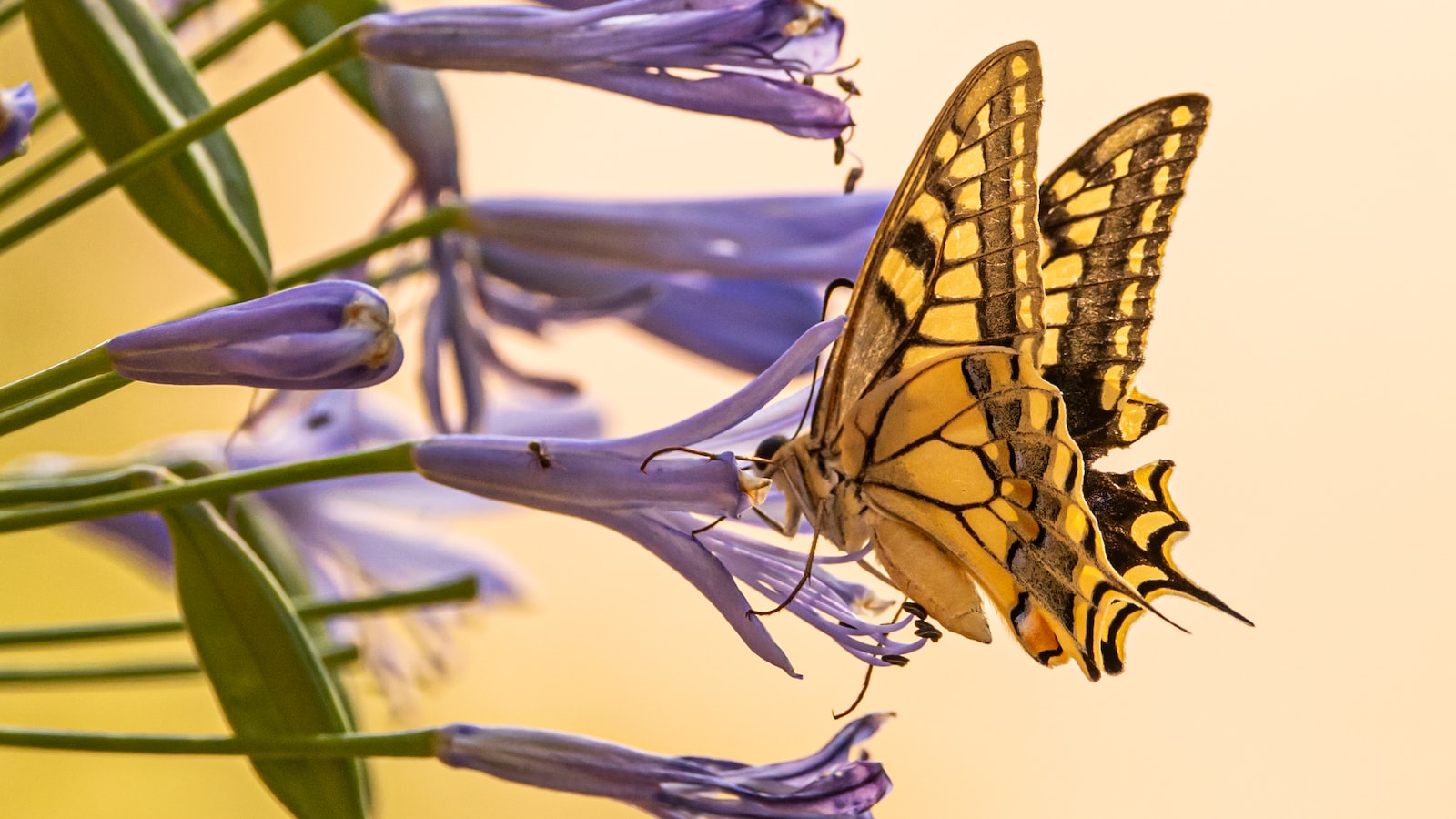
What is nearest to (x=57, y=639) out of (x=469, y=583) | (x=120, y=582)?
(x=469, y=583)

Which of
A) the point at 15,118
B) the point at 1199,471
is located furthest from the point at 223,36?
the point at 1199,471

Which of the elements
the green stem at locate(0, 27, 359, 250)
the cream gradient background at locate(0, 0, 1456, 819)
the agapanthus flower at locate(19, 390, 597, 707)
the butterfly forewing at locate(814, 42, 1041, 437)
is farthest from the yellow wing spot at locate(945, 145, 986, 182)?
the cream gradient background at locate(0, 0, 1456, 819)

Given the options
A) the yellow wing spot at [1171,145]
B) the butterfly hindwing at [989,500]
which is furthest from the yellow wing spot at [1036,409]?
the yellow wing spot at [1171,145]

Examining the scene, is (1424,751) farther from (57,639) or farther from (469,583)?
(57,639)

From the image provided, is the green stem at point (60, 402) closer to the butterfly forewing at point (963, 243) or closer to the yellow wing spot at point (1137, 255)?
the butterfly forewing at point (963, 243)

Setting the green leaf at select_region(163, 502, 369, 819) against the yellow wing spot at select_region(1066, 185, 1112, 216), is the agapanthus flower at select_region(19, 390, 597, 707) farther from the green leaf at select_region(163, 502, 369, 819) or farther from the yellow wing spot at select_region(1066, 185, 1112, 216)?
the yellow wing spot at select_region(1066, 185, 1112, 216)

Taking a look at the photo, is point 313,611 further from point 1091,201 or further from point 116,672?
point 1091,201

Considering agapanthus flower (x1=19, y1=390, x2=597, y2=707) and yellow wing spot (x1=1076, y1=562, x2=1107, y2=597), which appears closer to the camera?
yellow wing spot (x1=1076, y1=562, x2=1107, y2=597)
